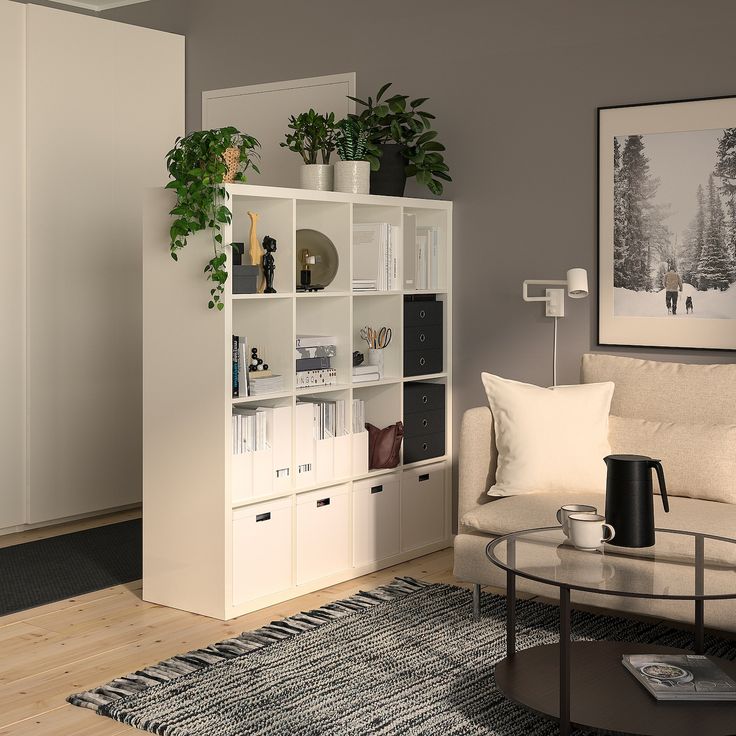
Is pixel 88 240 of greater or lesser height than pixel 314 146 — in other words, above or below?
below

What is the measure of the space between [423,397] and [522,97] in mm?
1438

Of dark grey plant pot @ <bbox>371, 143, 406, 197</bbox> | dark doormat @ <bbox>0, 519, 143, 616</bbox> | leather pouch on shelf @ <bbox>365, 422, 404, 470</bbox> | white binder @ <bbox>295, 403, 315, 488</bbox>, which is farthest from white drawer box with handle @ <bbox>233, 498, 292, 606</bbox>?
dark grey plant pot @ <bbox>371, 143, 406, 197</bbox>

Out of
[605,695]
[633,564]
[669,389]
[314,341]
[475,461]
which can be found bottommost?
[605,695]

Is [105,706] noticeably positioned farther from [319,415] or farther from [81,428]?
[81,428]

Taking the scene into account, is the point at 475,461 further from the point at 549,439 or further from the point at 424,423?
the point at 424,423

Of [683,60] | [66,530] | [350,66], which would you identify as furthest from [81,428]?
[683,60]

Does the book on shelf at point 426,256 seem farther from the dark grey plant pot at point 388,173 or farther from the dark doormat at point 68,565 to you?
the dark doormat at point 68,565

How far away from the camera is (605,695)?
2877mm

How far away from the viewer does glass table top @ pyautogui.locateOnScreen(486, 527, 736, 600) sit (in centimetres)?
271

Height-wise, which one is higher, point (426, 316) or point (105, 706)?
point (426, 316)

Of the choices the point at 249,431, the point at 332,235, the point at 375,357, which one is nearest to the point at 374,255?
the point at 332,235

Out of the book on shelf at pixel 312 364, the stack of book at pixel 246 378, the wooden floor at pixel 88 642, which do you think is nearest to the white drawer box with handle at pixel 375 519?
the wooden floor at pixel 88 642

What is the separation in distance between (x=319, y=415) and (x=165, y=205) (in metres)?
1.07

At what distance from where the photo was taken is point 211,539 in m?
3.96
